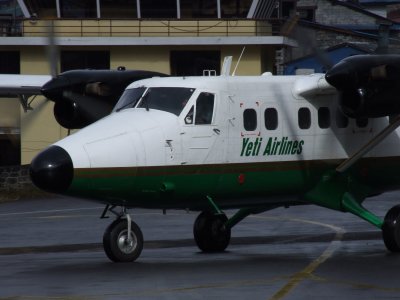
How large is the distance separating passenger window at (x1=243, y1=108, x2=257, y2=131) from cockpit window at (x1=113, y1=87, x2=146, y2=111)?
5.77 ft

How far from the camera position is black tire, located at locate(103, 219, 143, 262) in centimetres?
1734

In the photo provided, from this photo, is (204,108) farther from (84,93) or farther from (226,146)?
(84,93)

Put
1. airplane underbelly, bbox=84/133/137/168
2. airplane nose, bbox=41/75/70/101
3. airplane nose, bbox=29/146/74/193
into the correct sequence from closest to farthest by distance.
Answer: airplane nose, bbox=29/146/74/193, airplane underbelly, bbox=84/133/137/168, airplane nose, bbox=41/75/70/101

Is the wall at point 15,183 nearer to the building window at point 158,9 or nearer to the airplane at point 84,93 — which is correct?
the building window at point 158,9

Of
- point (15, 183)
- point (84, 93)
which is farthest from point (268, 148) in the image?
point (15, 183)

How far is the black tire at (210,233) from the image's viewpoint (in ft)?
65.9

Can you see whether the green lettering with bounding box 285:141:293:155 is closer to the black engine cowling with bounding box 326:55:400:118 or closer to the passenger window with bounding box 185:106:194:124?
the black engine cowling with bounding box 326:55:400:118

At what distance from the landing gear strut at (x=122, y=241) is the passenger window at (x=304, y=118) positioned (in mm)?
3638

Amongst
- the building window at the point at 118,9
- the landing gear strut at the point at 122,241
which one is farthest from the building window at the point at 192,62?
the landing gear strut at the point at 122,241

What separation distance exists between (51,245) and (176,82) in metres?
5.38

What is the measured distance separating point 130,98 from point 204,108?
1.30 meters

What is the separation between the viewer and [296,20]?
1973cm

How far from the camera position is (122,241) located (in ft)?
57.3

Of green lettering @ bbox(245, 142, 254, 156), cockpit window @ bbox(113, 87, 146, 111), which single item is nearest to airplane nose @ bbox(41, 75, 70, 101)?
cockpit window @ bbox(113, 87, 146, 111)
